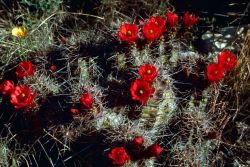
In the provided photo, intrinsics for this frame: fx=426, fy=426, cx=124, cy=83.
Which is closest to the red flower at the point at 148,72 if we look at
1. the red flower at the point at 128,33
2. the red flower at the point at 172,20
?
the red flower at the point at 128,33

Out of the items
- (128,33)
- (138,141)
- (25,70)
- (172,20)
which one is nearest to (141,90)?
(138,141)

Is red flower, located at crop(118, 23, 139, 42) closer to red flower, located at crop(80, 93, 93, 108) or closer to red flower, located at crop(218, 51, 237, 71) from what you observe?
red flower, located at crop(80, 93, 93, 108)

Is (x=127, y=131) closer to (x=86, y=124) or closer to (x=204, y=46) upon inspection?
(x=86, y=124)

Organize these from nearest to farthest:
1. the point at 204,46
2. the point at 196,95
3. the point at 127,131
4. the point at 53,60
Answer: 1. the point at 127,131
2. the point at 196,95
3. the point at 53,60
4. the point at 204,46

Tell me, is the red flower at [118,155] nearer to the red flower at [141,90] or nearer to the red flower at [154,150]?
the red flower at [154,150]

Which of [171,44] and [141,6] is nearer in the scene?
[171,44]

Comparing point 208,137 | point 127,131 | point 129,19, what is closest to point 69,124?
point 127,131
